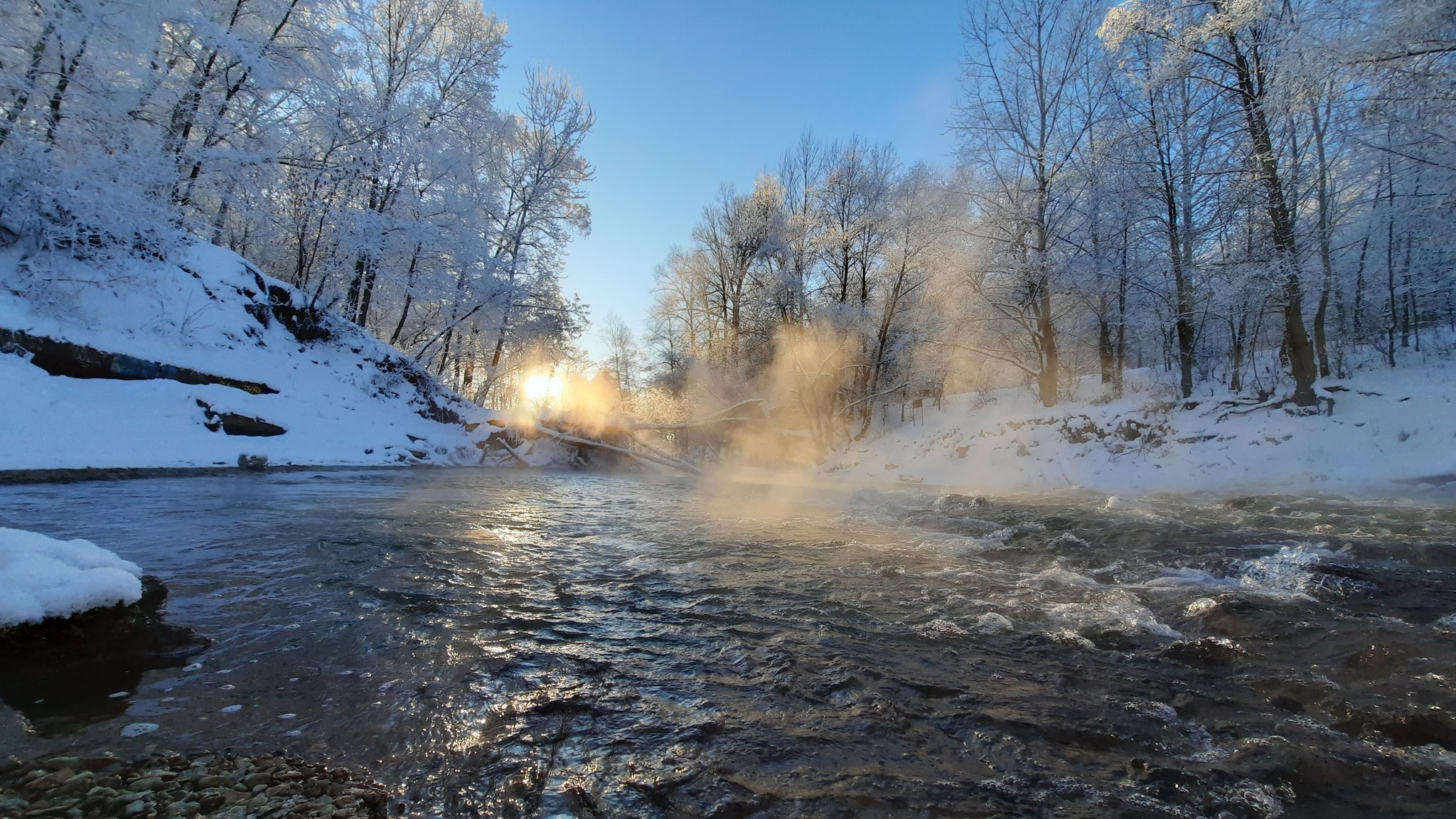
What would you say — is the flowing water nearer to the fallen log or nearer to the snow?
the snow

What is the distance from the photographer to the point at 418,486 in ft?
32.8

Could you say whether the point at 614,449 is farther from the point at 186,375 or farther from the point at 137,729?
the point at 137,729

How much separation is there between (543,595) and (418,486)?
24.7 feet

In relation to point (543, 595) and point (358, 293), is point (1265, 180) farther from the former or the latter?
point (358, 293)

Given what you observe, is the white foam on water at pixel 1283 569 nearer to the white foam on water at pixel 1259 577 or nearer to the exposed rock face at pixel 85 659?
the white foam on water at pixel 1259 577

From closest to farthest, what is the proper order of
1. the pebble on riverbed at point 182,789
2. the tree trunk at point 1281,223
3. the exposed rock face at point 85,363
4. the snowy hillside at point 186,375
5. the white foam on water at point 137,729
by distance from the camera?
the pebble on riverbed at point 182,789 < the white foam on water at point 137,729 < the snowy hillside at point 186,375 < the exposed rock face at point 85,363 < the tree trunk at point 1281,223

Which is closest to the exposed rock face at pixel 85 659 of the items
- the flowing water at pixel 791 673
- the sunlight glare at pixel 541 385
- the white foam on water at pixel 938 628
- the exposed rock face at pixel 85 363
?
the flowing water at pixel 791 673

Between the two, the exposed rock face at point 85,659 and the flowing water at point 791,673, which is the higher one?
the exposed rock face at point 85,659

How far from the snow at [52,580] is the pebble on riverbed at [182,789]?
1.11 m

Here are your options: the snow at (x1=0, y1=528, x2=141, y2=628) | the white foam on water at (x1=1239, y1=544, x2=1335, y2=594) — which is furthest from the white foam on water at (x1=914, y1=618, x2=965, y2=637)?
the snow at (x1=0, y1=528, x2=141, y2=628)

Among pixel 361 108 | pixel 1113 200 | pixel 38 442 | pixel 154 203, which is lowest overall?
pixel 38 442

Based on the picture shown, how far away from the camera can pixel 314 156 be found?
47.8 ft

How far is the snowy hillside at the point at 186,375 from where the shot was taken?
27.2 ft

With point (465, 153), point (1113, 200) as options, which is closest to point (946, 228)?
point (1113, 200)
